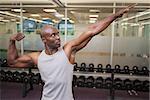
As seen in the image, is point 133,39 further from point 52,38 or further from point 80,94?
point 52,38

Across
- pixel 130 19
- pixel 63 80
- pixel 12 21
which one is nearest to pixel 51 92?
pixel 63 80

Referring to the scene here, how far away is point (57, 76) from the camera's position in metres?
1.22

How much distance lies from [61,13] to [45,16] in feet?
1.44

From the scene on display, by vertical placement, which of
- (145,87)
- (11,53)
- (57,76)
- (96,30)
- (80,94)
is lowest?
(80,94)

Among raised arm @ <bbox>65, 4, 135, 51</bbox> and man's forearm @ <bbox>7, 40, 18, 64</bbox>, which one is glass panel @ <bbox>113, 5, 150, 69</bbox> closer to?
raised arm @ <bbox>65, 4, 135, 51</bbox>

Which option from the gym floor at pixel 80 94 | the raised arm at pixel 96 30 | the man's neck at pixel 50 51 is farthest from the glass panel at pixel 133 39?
the man's neck at pixel 50 51

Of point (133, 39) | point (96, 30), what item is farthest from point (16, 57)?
point (133, 39)

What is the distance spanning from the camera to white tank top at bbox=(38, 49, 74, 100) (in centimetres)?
122

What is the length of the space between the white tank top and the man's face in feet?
0.18

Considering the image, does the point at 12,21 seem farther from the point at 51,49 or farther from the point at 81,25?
the point at 51,49

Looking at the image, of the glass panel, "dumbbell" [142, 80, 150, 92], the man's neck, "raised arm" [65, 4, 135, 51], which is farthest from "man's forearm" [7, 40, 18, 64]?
the glass panel

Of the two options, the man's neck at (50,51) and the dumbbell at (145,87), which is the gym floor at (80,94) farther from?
the man's neck at (50,51)

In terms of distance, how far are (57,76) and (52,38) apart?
23 centimetres

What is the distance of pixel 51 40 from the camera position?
50.3 inches
